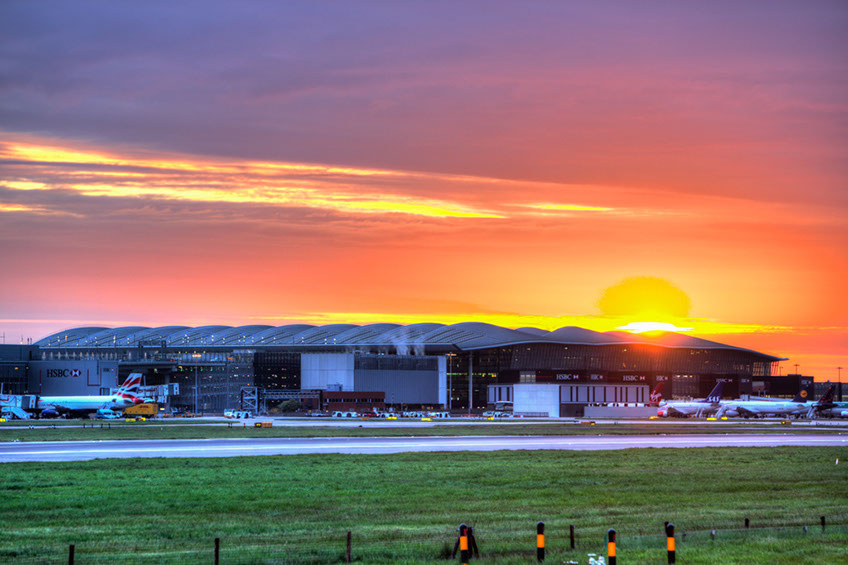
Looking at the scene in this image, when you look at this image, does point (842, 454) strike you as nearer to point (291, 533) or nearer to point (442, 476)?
point (442, 476)

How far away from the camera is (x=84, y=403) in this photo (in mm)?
117125

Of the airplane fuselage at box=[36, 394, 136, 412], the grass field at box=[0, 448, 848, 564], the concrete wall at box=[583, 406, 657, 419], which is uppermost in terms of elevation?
the grass field at box=[0, 448, 848, 564]

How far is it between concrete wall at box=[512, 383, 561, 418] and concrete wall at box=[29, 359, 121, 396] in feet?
230

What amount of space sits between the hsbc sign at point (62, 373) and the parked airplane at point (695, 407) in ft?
309

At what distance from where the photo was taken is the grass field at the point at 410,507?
2211 cm

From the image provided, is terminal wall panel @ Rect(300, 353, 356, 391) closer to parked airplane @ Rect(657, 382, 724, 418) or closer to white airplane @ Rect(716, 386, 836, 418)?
parked airplane @ Rect(657, 382, 724, 418)

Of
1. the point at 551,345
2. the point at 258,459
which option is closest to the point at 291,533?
the point at 258,459

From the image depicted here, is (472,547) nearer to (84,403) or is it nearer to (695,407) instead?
(84,403)

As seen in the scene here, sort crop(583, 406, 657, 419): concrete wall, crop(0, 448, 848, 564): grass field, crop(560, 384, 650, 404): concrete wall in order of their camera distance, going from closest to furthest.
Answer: crop(0, 448, 848, 564): grass field < crop(583, 406, 657, 419): concrete wall < crop(560, 384, 650, 404): concrete wall

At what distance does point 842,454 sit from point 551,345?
12042cm

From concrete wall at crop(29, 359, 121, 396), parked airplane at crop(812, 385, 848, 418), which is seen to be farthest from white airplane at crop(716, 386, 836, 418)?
concrete wall at crop(29, 359, 121, 396)

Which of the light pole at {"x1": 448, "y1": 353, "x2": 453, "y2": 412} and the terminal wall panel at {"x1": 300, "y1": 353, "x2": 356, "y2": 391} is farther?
the light pole at {"x1": 448, "y1": 353, "x2": 453, "y2": 412}

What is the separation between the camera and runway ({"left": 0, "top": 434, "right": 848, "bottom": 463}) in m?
53.6

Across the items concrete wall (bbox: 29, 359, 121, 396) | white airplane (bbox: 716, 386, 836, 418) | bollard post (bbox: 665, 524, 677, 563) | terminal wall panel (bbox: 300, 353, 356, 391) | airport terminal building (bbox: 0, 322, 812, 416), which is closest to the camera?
bollard post (bbox: 665, 524, 677, 563)
